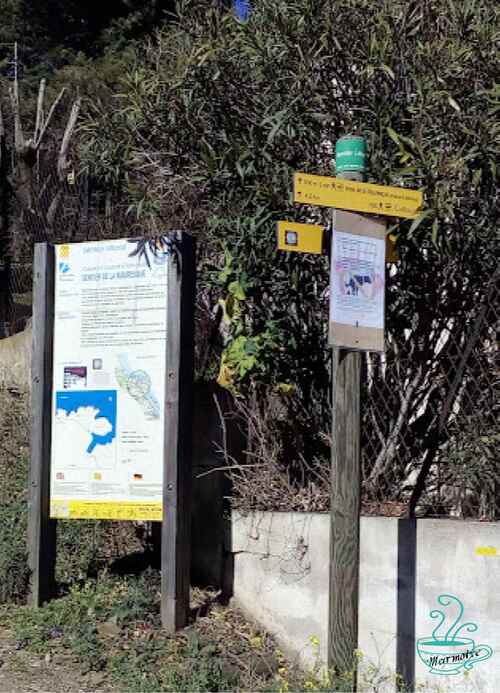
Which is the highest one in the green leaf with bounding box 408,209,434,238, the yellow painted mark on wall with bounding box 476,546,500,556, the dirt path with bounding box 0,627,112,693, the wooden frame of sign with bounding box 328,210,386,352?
the green leaf with bounding box 408,209,434,238

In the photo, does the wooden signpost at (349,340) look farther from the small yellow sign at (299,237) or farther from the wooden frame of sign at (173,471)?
the wooden frame of sign at (173,471)

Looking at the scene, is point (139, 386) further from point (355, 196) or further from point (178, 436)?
point (355, 196)

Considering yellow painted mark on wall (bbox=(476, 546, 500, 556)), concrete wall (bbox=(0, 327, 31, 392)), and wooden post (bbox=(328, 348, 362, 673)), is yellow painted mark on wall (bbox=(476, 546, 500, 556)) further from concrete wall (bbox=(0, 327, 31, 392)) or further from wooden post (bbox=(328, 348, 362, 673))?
concrete wall (bbox=(0, 327, 31, 392))

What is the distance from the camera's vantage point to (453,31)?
5648 mm

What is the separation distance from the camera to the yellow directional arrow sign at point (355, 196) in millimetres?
4562

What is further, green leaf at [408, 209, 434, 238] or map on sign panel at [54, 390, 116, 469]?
map on sign panel at [54, 390, 116, 469]

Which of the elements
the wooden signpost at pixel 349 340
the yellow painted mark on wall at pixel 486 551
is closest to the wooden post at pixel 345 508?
the wooden signpost at pixel 349 340

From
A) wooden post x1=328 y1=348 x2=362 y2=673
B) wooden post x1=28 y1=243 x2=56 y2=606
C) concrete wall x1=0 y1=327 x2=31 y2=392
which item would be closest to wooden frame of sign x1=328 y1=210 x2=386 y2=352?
wooden post x1=328 y1=348 x2=362 y2=673

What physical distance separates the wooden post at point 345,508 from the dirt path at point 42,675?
1.34m

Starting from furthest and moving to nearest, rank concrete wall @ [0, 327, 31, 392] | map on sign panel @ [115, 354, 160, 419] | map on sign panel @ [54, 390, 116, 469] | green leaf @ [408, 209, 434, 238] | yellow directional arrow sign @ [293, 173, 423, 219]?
1. concrete wall @ [0, 327, 31, 392]
2. map on sign panel @ [54, 390, 116, 469]
3. map on sign panel @ [115, 354, 160, 419]
4. green leaf @ [408, 209, 434, 238]
5. yellow directional arrow sign @ [293, 173, 423, 219]

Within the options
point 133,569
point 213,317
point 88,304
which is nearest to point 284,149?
point 88,304

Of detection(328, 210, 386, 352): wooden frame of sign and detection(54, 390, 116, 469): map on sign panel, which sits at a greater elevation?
detection(328, 210, 386, 352): wooden frame of sign

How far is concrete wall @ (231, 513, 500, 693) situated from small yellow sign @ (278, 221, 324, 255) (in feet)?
5.52

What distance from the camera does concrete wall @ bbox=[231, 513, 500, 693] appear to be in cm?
522
